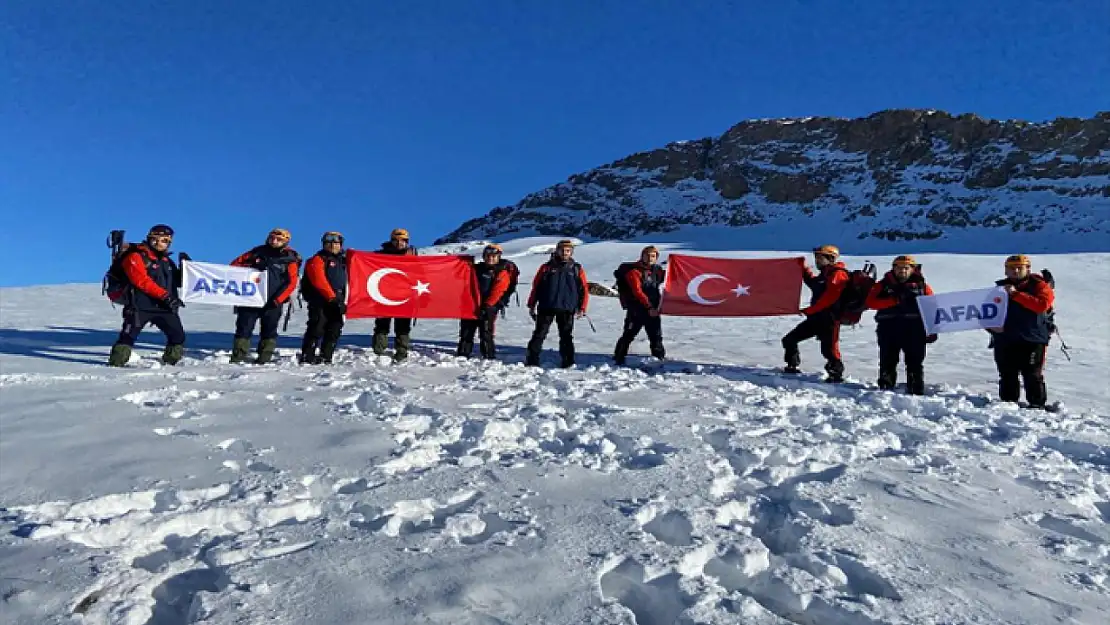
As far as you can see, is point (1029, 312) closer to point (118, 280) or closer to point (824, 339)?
point (824, 339)

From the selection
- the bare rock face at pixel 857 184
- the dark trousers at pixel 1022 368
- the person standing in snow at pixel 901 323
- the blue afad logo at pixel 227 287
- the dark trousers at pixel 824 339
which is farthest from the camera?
the bare rock face at pixel 857 184

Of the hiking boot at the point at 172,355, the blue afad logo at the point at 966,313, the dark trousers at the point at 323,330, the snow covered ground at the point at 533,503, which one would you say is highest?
the blue afad logo at the point at 966,313

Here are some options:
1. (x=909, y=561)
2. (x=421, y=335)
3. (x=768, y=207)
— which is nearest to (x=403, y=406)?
(x=909, y=561)

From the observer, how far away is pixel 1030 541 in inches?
126

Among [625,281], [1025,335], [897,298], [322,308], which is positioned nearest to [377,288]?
[322,308]

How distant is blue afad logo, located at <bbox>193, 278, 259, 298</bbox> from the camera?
8227mm

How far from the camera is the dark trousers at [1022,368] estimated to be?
267 inches

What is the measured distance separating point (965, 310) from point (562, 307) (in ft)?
15.1

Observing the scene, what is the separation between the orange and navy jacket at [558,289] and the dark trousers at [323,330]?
8.10 ft

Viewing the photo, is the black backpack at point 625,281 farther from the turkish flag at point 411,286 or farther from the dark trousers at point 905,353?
the dark trousers at point 905,353

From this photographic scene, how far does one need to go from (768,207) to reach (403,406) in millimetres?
106519

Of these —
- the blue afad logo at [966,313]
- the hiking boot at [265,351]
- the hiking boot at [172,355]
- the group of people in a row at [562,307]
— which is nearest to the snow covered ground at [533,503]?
the group of people in a row at [562,307]

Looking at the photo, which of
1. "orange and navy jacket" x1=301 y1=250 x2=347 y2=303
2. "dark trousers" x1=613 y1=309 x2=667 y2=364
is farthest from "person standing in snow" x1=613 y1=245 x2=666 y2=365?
"orange and navy jacket" x1=301 y1=250 x2=347 y2=303

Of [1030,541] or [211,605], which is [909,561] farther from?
[211,605]
